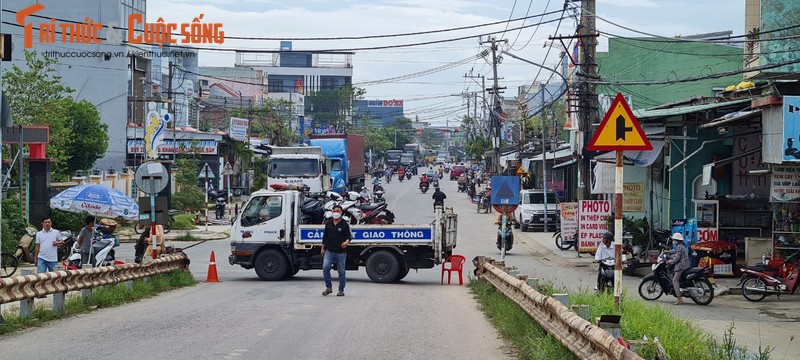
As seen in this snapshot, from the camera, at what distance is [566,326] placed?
9.41 m

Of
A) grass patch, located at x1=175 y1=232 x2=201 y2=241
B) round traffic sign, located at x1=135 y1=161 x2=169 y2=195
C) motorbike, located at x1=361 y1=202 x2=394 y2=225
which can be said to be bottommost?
grass patch, located at x1=175 y1=232 x2=201 y2=241

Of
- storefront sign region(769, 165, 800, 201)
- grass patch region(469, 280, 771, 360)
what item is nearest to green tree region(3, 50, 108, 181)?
storefront sign region(769, 165, 800, 201)

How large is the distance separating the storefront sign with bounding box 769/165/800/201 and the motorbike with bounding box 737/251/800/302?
1526mm

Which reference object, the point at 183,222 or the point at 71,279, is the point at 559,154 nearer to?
the point at 183,222

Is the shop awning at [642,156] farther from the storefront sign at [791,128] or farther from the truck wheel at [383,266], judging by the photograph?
the truck wheel at [383,266]

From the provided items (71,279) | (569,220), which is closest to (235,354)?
(71,279)

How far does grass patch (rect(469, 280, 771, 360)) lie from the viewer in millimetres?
8398

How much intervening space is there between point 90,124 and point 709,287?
36251 mm

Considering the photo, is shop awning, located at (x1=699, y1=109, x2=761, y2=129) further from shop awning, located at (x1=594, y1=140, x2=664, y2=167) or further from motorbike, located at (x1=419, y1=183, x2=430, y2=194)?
motorbike, located at (x1=419, y1=183, x2=430, y2=194)

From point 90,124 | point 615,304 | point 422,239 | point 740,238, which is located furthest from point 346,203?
point 90,124

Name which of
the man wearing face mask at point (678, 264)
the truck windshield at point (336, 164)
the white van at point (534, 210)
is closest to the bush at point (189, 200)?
the truck windshield at point (336, 164)

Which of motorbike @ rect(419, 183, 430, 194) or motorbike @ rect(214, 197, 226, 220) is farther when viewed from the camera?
motorbike @ rect(419, 183, 430, 194)

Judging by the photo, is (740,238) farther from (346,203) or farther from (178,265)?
(178,265)

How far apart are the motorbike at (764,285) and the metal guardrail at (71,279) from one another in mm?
12272
